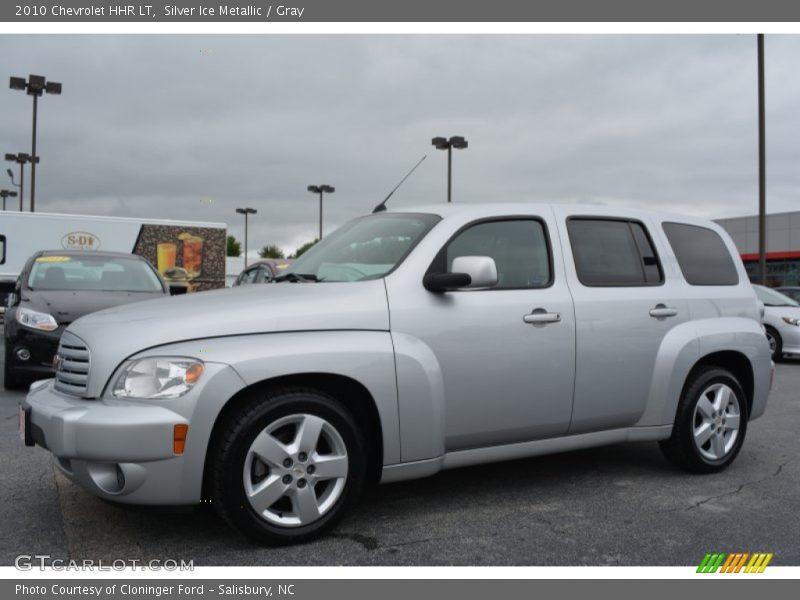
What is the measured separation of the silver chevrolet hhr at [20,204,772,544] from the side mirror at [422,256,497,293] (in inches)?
0.4

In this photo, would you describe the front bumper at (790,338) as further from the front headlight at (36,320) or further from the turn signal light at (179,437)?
the turn signal light at (179,437)

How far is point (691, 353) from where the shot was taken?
15.5 ft

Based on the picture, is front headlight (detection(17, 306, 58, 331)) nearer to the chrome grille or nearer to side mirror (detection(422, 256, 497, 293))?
the chrome grille

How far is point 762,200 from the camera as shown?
750 inches

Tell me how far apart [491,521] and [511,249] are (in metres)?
1.49

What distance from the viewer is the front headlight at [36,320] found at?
7.59 metres

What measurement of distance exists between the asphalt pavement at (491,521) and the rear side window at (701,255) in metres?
1.28

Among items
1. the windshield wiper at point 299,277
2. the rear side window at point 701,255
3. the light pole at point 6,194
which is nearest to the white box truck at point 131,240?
the windshield wiper at point 299,277

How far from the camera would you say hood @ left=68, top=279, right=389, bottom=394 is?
3.28 meters

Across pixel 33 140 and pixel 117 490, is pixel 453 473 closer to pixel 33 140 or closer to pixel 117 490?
pixel 117 490

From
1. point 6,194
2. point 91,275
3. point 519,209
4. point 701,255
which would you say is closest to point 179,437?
point 519,209

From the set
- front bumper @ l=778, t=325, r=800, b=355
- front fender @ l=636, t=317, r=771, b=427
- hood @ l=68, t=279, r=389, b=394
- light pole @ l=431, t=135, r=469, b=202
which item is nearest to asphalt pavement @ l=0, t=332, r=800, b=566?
front fender @ l=636, t=317, r=771, b=427

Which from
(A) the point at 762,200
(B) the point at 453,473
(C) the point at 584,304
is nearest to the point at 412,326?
(C) the point at 584,304

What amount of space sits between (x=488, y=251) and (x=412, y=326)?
2.56 ft
